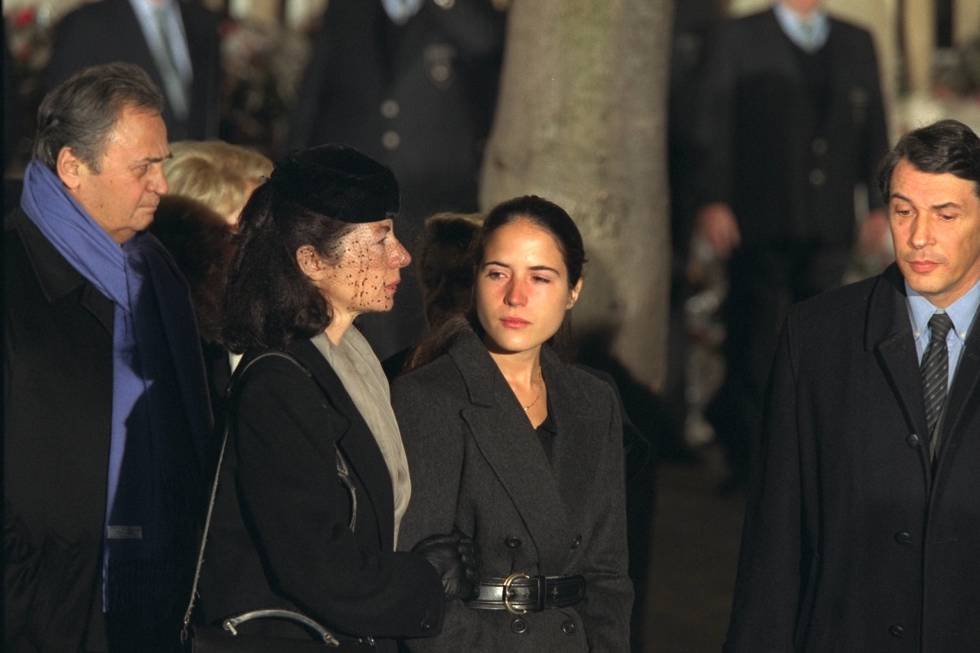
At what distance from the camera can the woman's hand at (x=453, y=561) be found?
4.60 meters


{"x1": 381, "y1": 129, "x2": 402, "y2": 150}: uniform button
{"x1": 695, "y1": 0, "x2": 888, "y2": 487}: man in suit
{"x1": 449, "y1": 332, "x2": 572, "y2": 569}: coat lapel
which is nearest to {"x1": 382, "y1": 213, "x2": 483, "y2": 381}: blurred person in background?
{"x1": 449, "y1": 332, "x2": 572, "y2": 569}: coat lapel

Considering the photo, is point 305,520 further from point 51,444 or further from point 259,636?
point 51,444

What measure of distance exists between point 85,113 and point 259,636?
1724 mm

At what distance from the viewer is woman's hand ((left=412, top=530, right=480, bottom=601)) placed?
4602 mm

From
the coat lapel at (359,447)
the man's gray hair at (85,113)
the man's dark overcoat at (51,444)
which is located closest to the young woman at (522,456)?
the coat lapel at (359,447)

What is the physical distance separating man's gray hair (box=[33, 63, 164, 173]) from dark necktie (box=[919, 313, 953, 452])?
209 cm

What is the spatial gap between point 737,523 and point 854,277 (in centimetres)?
213

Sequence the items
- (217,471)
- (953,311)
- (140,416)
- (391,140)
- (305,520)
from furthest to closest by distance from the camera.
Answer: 1. (391,140)
2. (140,416)
3. (953,311)
4. (217,471)
5. (305,520)

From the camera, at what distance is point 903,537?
473cm

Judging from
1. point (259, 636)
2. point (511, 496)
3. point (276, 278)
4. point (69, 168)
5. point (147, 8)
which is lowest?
point (259, 636)

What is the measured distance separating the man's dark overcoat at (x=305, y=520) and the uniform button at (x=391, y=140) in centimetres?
493

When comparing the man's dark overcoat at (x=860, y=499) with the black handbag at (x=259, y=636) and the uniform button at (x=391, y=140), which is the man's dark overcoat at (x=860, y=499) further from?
the uniform button at (x=391, y=140)

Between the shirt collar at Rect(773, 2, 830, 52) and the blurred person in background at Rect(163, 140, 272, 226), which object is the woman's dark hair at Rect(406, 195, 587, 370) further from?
the shirt collar at Rect(773, 2, 830, 52)

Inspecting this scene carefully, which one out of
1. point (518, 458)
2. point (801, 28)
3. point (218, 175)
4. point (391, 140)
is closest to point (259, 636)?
point (518, 458)
